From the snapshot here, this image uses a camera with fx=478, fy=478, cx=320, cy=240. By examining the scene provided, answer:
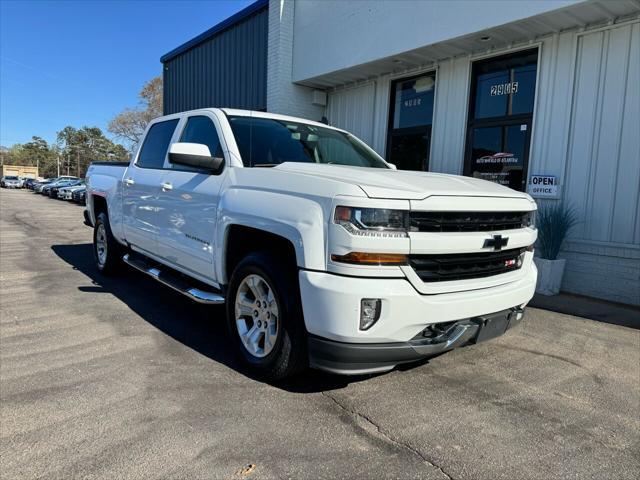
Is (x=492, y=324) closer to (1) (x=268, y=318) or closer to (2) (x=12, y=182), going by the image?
(1) (x=268, y=318)

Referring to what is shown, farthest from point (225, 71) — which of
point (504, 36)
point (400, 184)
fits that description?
point (400, 184)

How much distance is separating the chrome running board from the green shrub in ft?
15.9

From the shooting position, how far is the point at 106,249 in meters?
6.46

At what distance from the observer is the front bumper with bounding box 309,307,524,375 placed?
272 centimetres

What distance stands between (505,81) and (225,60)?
8693 mm

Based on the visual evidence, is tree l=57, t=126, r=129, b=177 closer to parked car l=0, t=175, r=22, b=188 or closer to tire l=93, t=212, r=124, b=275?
parked car l=0, t=175, r=22, b=188

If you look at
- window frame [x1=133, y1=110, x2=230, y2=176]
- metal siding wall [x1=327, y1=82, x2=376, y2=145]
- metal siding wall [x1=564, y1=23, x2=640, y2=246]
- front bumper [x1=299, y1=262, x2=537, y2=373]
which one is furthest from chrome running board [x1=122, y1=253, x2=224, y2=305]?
metal siding wall [x1=327, y1=82, x2=376, y2=145]

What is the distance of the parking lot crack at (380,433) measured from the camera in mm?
2473

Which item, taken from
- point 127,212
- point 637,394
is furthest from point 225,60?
point 637,394

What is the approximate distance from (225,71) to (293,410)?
1266 centimetres

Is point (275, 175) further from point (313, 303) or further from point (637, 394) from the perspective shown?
point (637, 394)

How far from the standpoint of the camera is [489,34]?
742cm

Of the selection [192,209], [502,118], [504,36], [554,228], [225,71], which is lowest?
[554,228]

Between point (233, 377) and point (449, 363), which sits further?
point (449, 363)
